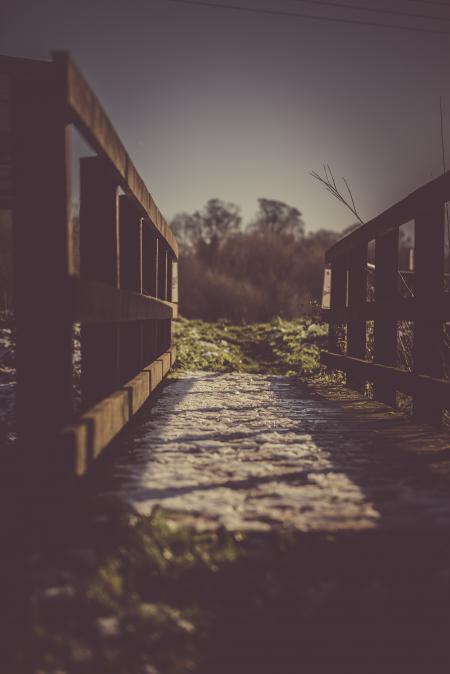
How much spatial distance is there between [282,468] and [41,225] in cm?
144

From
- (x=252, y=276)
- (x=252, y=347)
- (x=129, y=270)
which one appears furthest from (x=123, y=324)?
(x=252, y=276)

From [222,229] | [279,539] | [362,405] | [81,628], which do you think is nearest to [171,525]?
[279,539]

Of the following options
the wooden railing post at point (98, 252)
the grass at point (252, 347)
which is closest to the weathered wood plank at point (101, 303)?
the wooden railing post at point (98, 252)

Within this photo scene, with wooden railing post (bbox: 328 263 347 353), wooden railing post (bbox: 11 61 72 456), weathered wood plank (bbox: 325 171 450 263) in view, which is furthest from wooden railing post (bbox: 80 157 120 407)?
wooden railing post (bbox: 328 263 347 353)

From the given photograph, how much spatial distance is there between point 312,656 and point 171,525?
60 cm

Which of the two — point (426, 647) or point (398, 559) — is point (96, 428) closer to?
point (398, 559)

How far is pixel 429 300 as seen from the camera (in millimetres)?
3352

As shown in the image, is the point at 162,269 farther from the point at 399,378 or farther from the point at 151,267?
the point at 399,378

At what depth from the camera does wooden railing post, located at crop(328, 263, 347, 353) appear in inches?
238

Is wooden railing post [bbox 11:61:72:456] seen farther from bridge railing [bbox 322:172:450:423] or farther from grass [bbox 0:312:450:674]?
bridge railing [bbox 322:172:450:423]

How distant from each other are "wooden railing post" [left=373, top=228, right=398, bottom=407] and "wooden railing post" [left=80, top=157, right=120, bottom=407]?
2.13m

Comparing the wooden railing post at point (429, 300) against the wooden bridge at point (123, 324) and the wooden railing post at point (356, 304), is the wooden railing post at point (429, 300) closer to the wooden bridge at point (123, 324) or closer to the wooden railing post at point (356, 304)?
the wooden bridge at point (123, 324)

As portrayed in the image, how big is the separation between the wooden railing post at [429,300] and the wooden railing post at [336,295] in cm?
245

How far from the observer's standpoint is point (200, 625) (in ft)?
4.72
